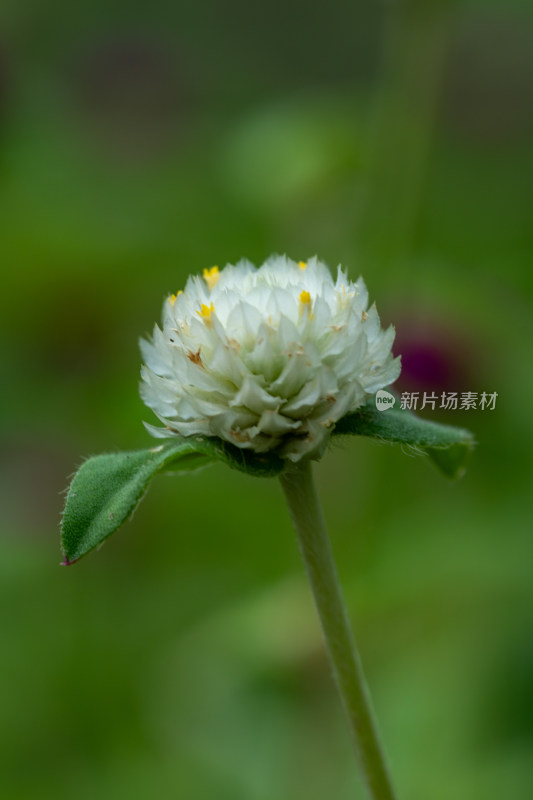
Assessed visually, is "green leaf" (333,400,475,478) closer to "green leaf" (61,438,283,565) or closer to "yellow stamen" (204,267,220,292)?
"green leaf" (61,438,283,565)

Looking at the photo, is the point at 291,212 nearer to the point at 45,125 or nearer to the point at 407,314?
the point at 407,314

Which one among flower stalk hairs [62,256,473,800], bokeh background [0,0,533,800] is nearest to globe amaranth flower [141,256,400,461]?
flower stalk hairs [62,256,473,800]

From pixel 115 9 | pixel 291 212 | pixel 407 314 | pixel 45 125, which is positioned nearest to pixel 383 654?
pixel 407 314

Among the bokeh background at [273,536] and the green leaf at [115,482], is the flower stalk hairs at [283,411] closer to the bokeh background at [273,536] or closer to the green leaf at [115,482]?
the green leaf at [115,482]

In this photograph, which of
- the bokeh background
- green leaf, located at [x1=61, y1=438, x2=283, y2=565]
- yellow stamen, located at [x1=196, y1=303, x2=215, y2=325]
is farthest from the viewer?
the bokeh background
